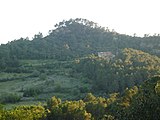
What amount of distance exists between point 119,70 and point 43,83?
81.6ft

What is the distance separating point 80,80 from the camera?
457ft

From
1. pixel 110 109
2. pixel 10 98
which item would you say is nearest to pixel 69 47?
pixel 10 98

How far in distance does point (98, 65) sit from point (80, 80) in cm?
898

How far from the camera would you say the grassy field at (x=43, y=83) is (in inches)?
4727

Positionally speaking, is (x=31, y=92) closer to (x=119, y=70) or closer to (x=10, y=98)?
(x=10, y=98)

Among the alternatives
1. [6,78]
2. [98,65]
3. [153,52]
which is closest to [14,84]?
[6,78]

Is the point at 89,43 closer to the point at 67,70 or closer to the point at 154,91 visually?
the point at 67,70

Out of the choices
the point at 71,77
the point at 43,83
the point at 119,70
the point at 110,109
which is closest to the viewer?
the point at 110,109

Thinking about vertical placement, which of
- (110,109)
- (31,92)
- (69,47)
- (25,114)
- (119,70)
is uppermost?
(69,47)

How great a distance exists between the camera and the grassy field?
394ft

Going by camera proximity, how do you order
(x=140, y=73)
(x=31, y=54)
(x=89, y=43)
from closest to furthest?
(x=140, y=73)
(x=31, y=54)
(x=89, y=43)

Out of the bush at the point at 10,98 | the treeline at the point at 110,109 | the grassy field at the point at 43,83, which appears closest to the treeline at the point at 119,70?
the grassy field at the point at 43,83

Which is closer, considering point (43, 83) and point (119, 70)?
point (43, 83)

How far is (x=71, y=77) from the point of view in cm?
14312
